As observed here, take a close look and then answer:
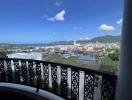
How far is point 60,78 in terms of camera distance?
3314mm

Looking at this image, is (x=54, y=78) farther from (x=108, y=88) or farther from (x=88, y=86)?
(x=108, y=88)

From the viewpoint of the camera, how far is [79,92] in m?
2.95

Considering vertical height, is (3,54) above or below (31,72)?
above

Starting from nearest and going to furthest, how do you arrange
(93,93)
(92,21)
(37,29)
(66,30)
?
1. (93,93)
2. (92,21)
3. (66,30)
4. (37,29)

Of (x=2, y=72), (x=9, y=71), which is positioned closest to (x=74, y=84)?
(x=9, y=71)

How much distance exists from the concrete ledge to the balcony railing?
77 mm

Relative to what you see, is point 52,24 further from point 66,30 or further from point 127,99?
point 127,99

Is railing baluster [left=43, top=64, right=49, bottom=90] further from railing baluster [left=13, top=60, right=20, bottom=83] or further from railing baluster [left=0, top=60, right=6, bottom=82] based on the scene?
railing baluster [left=0, top=60, right=6, bottom=82]

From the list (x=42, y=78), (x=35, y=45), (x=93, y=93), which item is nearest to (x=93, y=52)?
(x=93, y=93)

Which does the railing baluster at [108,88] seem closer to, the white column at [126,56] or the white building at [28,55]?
the white column at [126,56]

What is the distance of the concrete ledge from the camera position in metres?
3.45

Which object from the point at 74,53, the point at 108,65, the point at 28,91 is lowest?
the point at 28,91

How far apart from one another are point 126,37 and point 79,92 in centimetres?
155

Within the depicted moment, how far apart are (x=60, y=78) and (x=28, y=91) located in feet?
2.70
